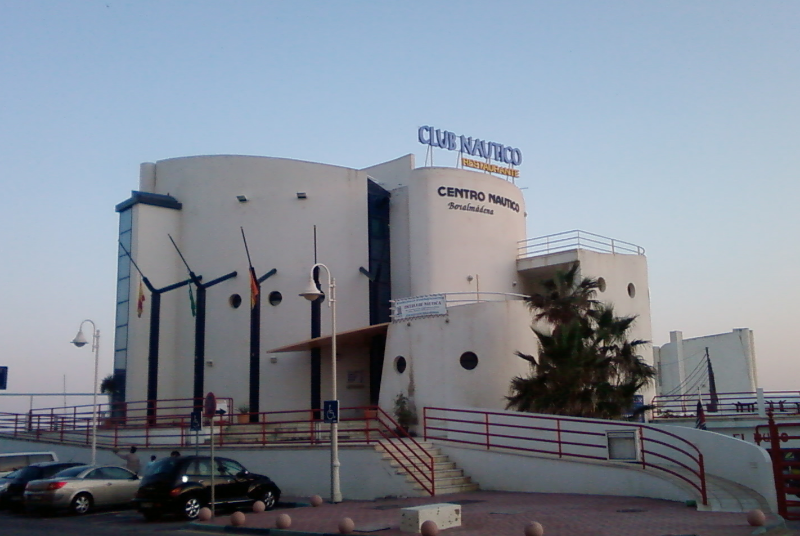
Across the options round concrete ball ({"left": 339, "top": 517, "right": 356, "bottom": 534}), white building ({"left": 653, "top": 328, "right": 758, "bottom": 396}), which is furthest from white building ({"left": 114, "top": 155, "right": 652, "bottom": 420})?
round concrete ball ({"left": 339, "top": 517, "right": 356, "bottom": 534})

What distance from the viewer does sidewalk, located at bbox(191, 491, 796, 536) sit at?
13.1 metres

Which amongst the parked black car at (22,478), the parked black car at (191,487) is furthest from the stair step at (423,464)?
the parked black car at (22,478)

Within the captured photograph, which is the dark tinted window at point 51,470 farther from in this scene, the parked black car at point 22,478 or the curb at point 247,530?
the curb at point 247,530

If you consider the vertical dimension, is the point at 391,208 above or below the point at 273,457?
above

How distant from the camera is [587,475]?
19047mm

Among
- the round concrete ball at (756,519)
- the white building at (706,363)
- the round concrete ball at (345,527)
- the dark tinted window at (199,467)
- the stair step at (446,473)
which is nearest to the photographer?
→ the round concrete ball at (756,519)

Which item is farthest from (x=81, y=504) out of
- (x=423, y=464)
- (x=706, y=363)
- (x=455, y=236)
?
(x=706, y=363)

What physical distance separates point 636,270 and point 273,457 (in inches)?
738

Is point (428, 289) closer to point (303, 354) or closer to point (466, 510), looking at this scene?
point (303, 354)

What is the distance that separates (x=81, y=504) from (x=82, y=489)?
353mm

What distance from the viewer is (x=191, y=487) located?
17.6 m

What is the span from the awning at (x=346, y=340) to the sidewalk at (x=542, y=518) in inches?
444

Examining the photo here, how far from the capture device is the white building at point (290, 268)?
111ft

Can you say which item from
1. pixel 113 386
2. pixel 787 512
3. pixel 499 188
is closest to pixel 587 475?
pixel 787 512
